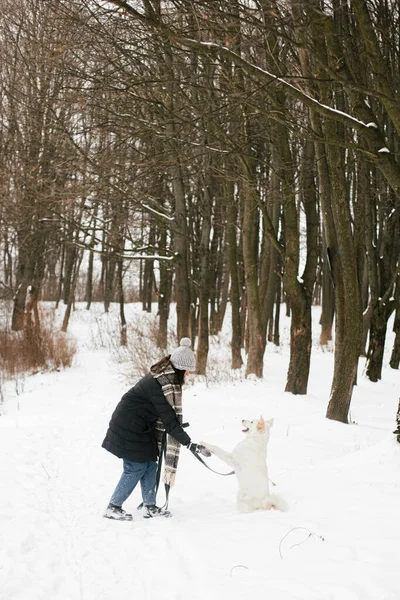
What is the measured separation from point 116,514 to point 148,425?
88 cm

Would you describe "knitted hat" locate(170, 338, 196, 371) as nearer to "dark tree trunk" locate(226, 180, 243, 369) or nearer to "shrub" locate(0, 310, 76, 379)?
"dark tree trunk" locate(226, 180, 243, 369)

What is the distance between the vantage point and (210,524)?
501 centimetres

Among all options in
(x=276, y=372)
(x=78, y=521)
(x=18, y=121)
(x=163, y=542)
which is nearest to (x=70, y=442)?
(x=78, y=521)

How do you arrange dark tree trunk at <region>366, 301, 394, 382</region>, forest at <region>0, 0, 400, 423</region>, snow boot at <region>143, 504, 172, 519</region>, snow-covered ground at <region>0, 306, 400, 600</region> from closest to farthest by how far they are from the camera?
snow-covered ground at <region>0, 306, 400, 600</region> → snow boot at <region>143, 504, 172, 519</region> → forest at <region>0, 0, 400, 423</region> → dark tree trunk at <region>366, 301, 394, 382</region>

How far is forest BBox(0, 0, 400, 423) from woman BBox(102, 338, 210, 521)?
3.20m

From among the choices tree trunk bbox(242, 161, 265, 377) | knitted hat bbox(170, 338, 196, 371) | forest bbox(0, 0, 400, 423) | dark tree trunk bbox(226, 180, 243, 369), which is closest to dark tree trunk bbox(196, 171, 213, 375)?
forest bbox(0, 0, 400, 423)

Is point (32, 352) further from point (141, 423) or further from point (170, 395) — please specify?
point (170, 395)

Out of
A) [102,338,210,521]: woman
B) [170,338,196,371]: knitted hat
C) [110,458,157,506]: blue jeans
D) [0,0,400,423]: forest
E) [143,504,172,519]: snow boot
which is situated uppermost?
[0,0,400,423]: forest

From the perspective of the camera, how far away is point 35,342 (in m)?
16.7

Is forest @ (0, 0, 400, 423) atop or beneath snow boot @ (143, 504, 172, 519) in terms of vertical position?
atop

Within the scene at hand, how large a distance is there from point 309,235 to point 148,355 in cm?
525

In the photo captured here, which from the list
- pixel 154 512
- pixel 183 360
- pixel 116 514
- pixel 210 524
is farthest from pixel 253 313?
pixel 210 524

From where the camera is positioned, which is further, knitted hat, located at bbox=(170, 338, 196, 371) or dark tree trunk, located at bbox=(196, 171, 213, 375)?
dark tree trunk, located at bbox=(196, 171, 213, 375)

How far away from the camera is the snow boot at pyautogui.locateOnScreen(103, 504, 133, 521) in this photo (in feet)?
17.5
